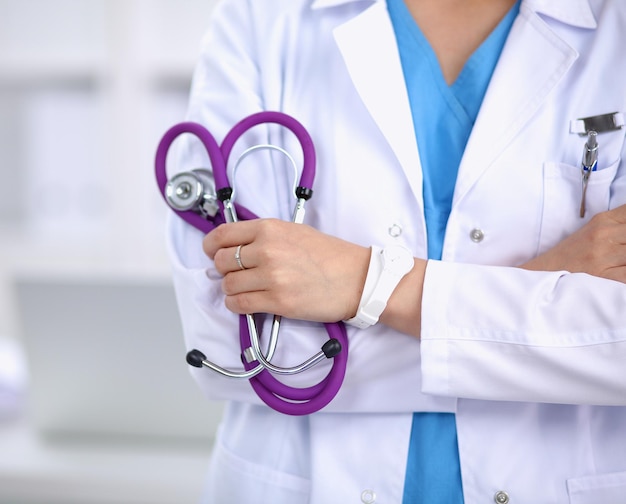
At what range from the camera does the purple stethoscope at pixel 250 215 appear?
2.78ft

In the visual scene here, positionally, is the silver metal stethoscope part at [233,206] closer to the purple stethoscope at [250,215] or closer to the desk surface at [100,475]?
the purple stethoscope at [250,215]

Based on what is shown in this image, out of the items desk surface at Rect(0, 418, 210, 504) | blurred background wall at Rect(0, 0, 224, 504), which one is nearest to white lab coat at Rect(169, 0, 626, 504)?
desk surface at Rect(0, 418, 210, 504)

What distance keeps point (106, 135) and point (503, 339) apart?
8.16ft

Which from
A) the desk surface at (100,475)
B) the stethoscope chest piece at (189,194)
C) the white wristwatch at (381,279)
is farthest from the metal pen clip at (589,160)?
the desk surface at (100,475)

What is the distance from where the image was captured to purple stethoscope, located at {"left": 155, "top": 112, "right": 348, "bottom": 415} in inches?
33.3

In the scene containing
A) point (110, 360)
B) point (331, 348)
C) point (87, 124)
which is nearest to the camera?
point (331, 348)

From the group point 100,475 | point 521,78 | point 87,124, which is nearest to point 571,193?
point 521,78

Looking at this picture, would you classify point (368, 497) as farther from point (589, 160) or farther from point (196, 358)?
point (589, 160)

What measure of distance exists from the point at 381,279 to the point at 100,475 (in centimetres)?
62

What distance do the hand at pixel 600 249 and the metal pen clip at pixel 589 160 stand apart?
0.04 meters

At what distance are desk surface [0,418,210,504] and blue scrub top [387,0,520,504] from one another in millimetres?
411

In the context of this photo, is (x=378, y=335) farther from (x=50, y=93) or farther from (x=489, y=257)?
(x=50, y=93)

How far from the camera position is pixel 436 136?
98cm

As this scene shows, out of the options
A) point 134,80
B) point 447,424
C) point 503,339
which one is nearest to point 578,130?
point 503,339
